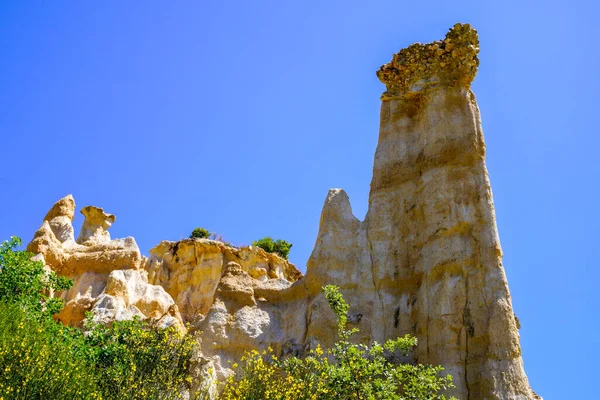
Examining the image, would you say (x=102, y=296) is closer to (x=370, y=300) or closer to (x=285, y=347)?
(x=285, y=347)

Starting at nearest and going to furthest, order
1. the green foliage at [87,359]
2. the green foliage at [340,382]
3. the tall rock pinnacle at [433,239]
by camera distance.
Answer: the green foliage at [87,359], the green foliage at [340,382], the tall rock pinnacle at [433,239]

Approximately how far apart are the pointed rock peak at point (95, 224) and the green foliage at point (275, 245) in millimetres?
17814

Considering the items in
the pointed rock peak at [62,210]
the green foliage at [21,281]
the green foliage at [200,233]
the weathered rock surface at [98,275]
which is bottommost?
the green foliage at [21,281]

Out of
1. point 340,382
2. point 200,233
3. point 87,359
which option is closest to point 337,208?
point 340,382

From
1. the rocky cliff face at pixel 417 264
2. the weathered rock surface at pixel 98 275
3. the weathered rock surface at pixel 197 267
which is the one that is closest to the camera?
the rocky cliff face at pixel 417 264

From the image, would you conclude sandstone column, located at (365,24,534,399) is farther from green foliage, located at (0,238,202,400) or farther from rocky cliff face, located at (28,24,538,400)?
green foliage, located at (0,238,202,400)

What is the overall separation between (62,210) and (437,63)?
20.1 metres

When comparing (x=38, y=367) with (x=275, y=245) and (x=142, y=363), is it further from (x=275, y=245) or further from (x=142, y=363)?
(x=275, y=245)

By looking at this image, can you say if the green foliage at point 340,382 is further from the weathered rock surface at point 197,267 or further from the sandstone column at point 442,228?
the weathered rock surface at point 197,267

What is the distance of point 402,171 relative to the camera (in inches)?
854

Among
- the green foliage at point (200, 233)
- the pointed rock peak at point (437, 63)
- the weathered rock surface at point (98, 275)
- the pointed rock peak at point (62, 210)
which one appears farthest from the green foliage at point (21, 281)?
the green foliage at point (200, 233)

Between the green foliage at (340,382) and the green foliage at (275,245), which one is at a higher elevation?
the green foliage at (275,245)

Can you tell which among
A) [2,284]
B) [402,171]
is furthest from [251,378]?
[2,284]

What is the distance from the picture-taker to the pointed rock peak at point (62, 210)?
33750 mm
